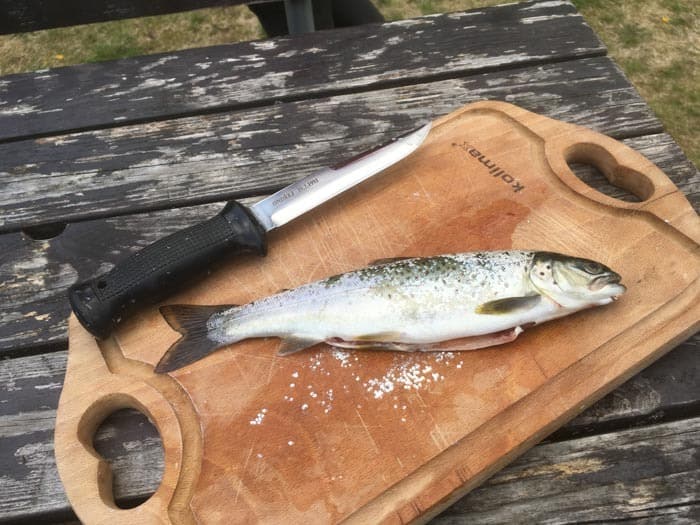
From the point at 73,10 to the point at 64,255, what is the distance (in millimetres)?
→ 1890

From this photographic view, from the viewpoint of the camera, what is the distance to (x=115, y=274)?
76.2 inches

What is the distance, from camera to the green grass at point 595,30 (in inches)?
199

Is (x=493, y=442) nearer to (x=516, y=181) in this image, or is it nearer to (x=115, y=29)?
(x=516, y=181)

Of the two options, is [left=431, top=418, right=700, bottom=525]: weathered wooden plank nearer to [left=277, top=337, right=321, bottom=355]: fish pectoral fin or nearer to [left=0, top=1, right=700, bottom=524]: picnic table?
[left=0, top=1, right=700, bottom=524]: picnic table

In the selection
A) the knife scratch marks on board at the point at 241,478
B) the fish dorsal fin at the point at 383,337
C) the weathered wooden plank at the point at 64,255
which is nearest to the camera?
the knife scratch marks on board at the point at 241,478

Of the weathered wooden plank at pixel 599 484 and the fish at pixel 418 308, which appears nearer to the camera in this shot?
the weathered wooden plank at pixel 599 484

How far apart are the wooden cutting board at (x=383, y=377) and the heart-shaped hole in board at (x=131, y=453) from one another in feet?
0.17

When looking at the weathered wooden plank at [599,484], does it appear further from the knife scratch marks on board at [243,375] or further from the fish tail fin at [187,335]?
the fish tail fin at [187,335]

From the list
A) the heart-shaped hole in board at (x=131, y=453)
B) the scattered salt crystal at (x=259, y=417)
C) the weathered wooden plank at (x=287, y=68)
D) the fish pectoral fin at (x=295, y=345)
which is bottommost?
the heart-shaped hole in board at (x=131, y=453)

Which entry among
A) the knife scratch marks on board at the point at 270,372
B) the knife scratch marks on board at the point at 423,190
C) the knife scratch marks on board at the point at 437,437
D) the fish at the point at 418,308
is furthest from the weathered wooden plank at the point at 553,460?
the knife scratch marks on board at the point at 423,190

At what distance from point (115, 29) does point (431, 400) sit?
575 centimetres

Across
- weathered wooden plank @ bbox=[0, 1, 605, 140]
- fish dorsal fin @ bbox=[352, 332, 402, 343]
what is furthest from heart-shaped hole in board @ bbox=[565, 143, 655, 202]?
fish dorsal fin @ bbox=[352, 332, 402, 343]

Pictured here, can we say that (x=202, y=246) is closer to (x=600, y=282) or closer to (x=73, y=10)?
(x=600, y=282)

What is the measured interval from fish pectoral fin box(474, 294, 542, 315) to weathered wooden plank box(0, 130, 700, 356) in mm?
1082
